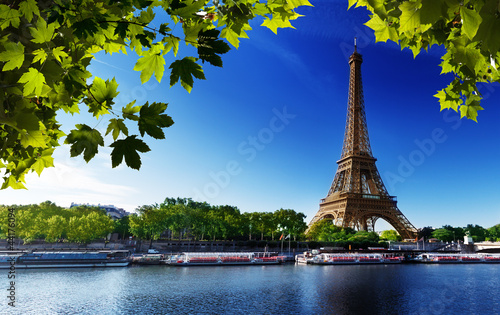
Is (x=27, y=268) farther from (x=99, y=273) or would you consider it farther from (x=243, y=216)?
(x=243, y=216)

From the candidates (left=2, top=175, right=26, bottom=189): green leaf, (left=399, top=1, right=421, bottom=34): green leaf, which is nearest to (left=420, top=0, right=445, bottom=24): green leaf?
(left=399, top=1, right=421, bottom=34): green leaf

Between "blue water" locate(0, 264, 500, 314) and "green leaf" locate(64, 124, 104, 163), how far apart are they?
72.1 ft

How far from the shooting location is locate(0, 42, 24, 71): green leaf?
1659mm

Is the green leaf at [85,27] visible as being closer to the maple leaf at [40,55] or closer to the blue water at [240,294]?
the maple leaf at [40,55]

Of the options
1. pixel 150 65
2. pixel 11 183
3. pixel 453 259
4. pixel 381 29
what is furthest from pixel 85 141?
pixel 453 259

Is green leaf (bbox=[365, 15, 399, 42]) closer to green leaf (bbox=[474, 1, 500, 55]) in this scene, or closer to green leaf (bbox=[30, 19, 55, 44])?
green leaf (bbox=[474, 1, 500, 55])

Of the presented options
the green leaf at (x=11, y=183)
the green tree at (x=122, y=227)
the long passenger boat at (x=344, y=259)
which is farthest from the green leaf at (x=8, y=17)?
the green tree at (x=122, y=227)

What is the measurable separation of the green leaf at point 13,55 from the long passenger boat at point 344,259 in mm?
56739

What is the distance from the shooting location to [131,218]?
61812 mm

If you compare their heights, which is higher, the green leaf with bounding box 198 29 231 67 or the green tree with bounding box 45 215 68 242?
the green leaf with bounding box 198 29 231 67

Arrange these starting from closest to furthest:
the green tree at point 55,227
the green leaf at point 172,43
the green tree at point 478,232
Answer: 1. the green leaf at point 172,43
2. the green tree at point 55,227
3. the green tree at point 478,232

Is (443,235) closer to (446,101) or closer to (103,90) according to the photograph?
(446,101)

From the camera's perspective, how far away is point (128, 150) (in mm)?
1799

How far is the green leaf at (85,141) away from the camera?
1974 mm
